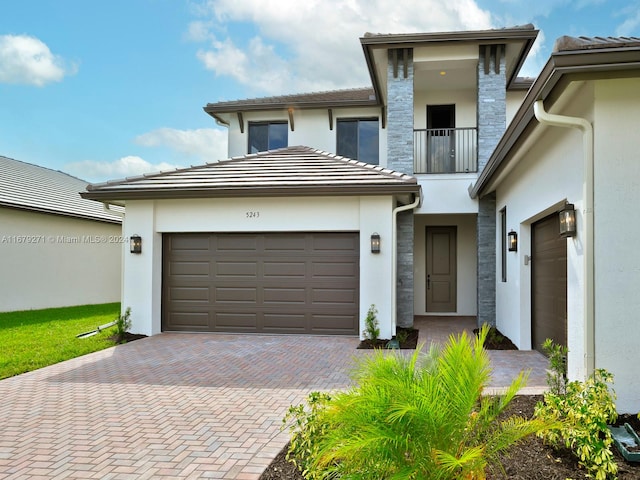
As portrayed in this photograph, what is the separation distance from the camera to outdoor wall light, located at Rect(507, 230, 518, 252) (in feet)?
27.5

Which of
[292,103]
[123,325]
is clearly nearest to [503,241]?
[292,103]

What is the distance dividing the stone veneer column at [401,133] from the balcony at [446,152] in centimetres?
104

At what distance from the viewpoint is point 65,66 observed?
15.6m

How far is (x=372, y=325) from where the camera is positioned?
8.99 metres

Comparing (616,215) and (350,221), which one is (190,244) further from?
(616,215)

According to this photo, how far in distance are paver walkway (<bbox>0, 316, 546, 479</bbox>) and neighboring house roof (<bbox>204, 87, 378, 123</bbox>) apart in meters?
8.42

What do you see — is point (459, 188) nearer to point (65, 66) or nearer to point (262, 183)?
point (262, 183)

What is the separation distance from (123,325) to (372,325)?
211 inches

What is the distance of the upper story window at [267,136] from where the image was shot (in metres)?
15.1

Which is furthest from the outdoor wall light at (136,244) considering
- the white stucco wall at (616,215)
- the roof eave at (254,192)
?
the white stucco wall at (616,215)

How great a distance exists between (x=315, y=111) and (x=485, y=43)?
5.71 metres

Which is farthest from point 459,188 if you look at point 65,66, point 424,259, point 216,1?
point 65,66

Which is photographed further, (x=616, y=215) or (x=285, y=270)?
(x=285, y=270)

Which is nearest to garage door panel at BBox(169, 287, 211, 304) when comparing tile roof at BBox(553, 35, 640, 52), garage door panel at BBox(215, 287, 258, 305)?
garage door panel at BBox(215, 287, 258, 305)
